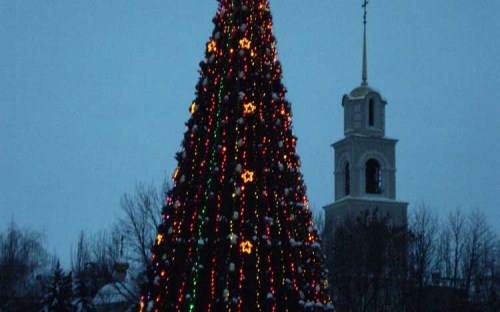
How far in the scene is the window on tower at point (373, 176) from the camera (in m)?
46.9

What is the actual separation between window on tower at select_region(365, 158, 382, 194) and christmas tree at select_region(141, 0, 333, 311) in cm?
3559

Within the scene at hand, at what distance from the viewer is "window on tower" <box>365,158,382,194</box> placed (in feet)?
154

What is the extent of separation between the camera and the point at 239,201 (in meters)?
10.9

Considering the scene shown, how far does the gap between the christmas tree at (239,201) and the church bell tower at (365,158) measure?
3412cm

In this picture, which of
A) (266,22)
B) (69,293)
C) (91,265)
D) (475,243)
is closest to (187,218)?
(266,22)

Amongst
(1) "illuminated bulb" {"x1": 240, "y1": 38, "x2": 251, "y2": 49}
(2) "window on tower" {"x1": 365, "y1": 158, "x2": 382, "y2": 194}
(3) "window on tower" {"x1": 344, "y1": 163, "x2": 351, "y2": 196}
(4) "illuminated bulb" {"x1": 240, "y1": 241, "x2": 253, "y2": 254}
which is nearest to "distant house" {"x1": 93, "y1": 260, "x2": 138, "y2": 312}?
(3) "window on tower" {"x1": 344, "y1": 163, "x2": 351, "y2": 196}

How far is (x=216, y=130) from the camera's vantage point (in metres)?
11.2

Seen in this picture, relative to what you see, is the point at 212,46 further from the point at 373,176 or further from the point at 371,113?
the point at 373,176

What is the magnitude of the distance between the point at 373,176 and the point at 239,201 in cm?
3728

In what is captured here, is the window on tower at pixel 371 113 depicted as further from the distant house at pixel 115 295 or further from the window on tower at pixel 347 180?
the distant house at pixel 115 295

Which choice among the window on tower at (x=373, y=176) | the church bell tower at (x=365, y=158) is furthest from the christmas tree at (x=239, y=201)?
the window on tower at (x=373, y=176)

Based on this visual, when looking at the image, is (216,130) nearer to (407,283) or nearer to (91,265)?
(407,283)

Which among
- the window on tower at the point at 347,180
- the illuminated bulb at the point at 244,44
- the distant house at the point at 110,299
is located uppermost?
the window on tower at the point at 347,180

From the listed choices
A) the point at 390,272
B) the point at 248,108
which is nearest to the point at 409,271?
the point at 390,272
